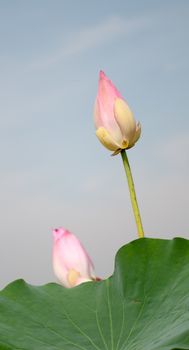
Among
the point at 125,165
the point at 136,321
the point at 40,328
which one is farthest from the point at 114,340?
the point at 125,165

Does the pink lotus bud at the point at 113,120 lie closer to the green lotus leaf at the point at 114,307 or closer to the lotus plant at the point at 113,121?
the lotus plant at the point at 113,121

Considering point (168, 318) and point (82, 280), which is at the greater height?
point (82, 280)

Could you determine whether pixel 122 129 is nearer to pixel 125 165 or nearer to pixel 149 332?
pixel 125 165

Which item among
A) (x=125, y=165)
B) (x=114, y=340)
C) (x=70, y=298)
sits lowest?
(x=114, y=340)

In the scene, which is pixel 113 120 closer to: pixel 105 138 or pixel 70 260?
pixel 105 138

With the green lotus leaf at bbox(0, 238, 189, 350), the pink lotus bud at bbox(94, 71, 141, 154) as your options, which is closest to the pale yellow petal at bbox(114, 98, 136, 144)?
the pink lotus bud at bbox(94, 71, 141, 154)

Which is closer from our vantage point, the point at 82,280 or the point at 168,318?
the point at 168,318

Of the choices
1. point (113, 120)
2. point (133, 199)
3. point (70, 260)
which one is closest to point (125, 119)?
point (113, 120)
